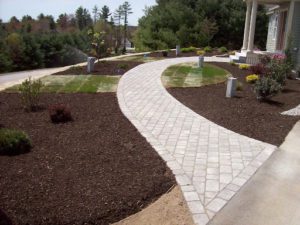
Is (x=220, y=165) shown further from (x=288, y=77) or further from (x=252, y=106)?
(x=288, y=77)

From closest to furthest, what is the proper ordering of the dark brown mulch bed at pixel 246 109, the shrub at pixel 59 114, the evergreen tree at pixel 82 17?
1. the dark brown mulch bed at pixel 246 109
2. the shrub at pixel 59 114
3. the evergreen tree at pixel 82 17

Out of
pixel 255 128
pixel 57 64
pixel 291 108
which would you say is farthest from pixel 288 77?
pixel 57 64

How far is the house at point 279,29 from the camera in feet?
56.0

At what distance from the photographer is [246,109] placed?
958cm

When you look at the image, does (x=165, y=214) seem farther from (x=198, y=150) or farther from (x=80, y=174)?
(x=198, y=150)

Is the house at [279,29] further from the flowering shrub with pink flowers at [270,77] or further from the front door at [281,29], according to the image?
the flowering shrub with pink flowers at [270,77]

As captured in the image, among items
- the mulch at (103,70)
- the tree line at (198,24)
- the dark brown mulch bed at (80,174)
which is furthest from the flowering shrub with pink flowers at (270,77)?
the tree line at (198,24)

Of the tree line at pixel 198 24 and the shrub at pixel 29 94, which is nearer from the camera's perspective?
the shrub at pixel 29 94

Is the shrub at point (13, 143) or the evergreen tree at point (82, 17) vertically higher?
the evergreen tree at point (82, 17)

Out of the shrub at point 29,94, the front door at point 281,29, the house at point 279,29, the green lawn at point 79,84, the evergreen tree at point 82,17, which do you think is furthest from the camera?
the evergreen tree at point 82,17

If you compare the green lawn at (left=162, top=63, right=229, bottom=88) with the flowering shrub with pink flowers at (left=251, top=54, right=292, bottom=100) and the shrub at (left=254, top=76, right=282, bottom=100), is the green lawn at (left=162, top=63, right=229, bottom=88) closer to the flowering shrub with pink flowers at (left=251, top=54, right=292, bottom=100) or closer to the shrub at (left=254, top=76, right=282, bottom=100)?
the flowering shrub with pink flowers at (left=251, top=54, right=292, bottom=100)

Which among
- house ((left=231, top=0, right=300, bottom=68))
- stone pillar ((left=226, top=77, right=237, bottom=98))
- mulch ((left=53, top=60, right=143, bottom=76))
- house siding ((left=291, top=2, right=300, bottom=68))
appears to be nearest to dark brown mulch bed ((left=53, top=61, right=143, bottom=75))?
mulch ((left=53, top=60, right=143, bottom=76))

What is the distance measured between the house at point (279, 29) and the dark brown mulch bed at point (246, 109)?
474 cm

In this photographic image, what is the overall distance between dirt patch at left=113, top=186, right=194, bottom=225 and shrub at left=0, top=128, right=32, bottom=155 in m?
2.82
